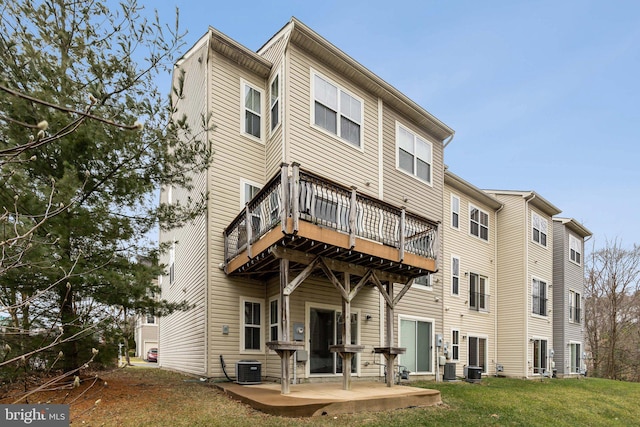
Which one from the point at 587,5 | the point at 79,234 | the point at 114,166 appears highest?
the point at 587,5

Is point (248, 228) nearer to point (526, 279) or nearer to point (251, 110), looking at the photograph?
point (251, 110)

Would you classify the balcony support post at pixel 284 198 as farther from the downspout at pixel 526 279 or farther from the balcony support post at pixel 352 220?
the downspout at pixel 526 279

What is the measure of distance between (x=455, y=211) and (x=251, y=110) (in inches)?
402

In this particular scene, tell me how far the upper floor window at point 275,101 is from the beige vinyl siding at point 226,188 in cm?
67

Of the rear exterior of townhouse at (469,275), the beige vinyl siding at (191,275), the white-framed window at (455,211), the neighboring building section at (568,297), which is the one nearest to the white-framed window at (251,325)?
the beige vinyl siding at (191,275)

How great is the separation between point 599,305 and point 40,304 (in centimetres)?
3539

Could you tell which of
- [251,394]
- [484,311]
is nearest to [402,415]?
[251,394]

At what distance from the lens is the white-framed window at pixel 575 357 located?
22.1 metres

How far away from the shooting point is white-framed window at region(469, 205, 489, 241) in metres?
18.5

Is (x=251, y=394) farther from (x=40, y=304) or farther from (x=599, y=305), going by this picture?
(x=599, y=305)

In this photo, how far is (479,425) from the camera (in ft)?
23.9

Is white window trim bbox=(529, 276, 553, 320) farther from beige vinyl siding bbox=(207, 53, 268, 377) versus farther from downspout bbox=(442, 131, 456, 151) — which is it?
beige vinyl siding bbox=(207, 53, 268, 377)

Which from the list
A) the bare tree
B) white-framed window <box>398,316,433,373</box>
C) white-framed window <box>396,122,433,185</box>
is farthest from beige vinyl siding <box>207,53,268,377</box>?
the bare tree

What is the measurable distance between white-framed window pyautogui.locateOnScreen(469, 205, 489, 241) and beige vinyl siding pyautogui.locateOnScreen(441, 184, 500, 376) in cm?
23
